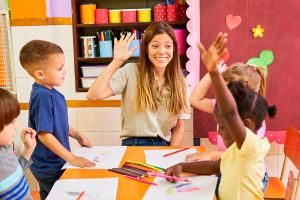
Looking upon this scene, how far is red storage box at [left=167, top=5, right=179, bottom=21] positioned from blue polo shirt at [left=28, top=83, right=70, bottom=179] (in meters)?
1.46

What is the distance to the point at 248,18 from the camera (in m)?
2.11

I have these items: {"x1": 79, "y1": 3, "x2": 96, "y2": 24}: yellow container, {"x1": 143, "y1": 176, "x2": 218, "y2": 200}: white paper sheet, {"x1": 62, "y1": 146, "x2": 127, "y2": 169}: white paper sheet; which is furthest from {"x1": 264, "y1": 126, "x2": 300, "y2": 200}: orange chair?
{"x1": 79, "y1": 3, "x2": 96, "y2": 24}: yellow container

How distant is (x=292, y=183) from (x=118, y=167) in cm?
101

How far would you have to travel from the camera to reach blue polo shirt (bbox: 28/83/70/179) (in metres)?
1.26

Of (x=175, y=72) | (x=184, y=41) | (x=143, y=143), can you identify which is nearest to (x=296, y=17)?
(x=184, y=41)

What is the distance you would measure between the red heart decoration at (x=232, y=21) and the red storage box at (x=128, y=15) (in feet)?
2.88

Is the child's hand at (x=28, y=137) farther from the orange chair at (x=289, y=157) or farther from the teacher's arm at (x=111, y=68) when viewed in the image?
the orange chair at (x=289, y=157)

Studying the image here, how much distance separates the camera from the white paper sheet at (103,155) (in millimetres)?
1196

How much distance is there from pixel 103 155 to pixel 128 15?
1581 mm

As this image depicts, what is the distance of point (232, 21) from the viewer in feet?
6.90

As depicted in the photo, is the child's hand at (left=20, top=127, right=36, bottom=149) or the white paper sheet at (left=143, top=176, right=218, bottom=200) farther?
the child's hand at (left=20, top=127, right=36, bottom=149)

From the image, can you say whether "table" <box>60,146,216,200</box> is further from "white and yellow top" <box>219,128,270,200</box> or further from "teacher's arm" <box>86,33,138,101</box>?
"teacher's arm" <box>86,33,138,101</box>

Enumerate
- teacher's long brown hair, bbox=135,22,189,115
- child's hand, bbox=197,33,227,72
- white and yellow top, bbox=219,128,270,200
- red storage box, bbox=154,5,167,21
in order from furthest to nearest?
red storage box, bbox=154,5,167,21 → teacher's long brown hair, bbox=135,22,189,115 → white and yellow top, bbox=219,128,270,200 → child's hand, bbox=197,33,227,72

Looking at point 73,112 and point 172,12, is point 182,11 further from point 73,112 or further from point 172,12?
point 73,112
